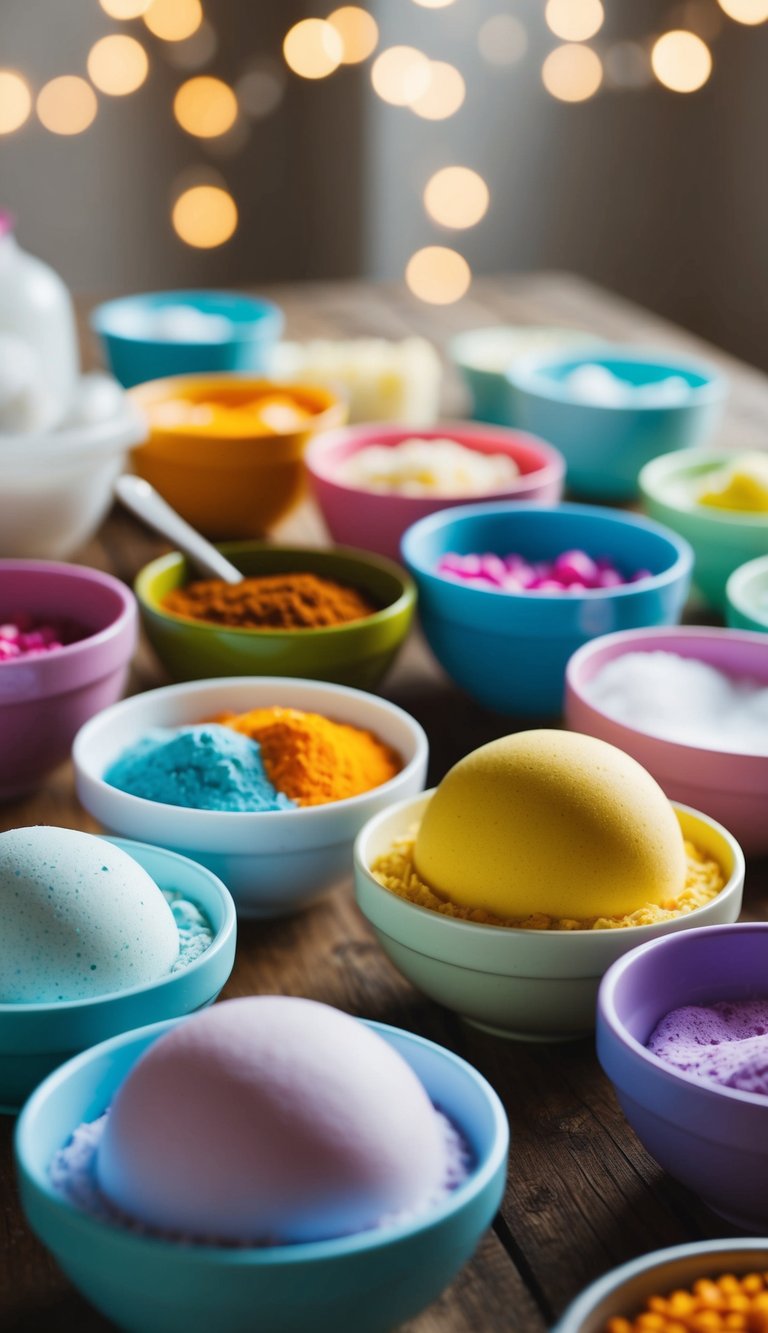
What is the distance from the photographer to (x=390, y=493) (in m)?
1.59

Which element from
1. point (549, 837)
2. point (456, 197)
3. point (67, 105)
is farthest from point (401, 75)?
point (549, 837)

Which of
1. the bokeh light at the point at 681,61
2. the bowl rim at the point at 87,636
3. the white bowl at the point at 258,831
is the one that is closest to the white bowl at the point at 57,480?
the bowl rim at the point at 87,636

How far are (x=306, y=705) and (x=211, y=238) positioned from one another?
130 inches

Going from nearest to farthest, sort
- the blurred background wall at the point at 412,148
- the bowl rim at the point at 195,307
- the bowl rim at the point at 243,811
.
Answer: the bowl rim at the point at 243,811, the bowl rim at the point at 195,307, the blurred background wall at the point at 412,148

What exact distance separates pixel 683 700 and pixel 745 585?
0.25 m

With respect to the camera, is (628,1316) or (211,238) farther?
(211,238)

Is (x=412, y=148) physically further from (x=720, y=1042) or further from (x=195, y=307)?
(x=720, y=1042)

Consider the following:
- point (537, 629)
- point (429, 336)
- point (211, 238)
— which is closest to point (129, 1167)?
point (537, 629)

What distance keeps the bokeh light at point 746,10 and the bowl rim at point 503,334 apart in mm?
1806

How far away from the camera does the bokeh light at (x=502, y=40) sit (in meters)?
4.07

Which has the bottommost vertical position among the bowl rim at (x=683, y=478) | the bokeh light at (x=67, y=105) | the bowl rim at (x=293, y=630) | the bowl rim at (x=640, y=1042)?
the bowl rim at (x=640, y=1042)

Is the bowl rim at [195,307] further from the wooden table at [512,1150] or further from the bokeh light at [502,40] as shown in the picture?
the bokeh light at [502,40]

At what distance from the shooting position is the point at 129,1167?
26.4 inches

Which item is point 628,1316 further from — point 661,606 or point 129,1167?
point 661,606
